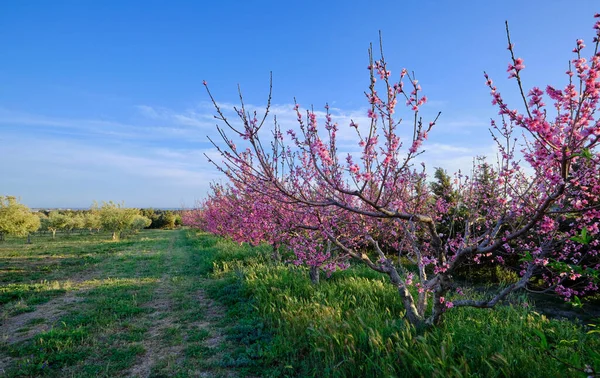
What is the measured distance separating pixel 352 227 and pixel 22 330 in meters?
7.53

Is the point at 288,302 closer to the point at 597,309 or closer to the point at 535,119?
the point at 535,119

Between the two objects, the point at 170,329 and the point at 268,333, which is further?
the point at 170,329

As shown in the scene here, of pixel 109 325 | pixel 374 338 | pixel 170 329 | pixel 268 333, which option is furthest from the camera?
pixel 109 325

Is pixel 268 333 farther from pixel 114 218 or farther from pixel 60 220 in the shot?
pixel 60 220

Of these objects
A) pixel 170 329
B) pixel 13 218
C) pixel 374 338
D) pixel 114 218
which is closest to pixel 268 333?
pixel 170 329

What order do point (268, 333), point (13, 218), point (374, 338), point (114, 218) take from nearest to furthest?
point (374, 338), point (268, 333), point (13, 218), point (114, 218)

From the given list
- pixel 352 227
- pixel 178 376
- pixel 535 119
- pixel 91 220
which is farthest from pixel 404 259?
pixel 91 220

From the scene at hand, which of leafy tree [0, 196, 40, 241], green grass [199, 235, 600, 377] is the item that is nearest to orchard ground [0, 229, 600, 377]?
green grass [199, 235, 600, 377]

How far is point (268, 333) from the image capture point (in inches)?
237

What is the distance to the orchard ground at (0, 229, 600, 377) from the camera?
3846 millimetres

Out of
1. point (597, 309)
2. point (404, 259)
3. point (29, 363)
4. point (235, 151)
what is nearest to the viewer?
point (235, 151)

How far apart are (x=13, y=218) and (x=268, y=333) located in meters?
25.8

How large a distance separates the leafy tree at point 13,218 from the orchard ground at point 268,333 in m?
15.4

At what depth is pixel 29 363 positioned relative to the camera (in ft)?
17.0
